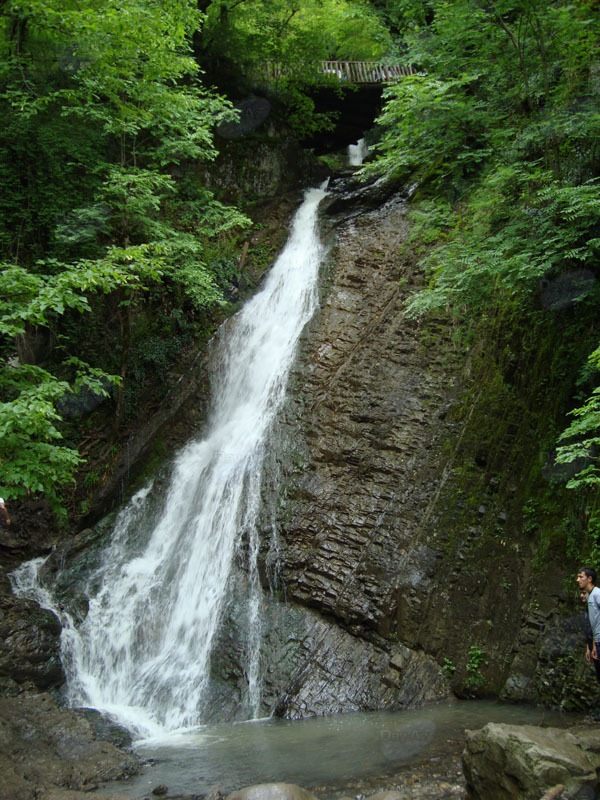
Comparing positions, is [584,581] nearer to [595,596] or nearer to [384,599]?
[595,596]

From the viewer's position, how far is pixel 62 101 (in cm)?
1157

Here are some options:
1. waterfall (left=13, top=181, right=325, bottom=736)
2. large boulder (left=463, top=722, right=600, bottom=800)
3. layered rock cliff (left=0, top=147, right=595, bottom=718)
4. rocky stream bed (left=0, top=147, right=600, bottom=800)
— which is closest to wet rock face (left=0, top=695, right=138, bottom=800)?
rocky stream bed (left=0, top=147, right=600, bottom=800)

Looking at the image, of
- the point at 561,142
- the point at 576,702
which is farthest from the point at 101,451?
the point at 561,142

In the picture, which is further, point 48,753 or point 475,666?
point 475,666

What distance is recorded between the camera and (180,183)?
13766mm

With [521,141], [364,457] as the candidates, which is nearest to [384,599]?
[364,457]

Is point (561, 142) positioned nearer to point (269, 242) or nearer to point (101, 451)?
point (269, 242)

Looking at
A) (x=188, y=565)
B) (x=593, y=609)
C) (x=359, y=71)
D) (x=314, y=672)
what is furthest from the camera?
(x=359, y=71)

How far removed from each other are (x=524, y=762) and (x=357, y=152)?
782 inches

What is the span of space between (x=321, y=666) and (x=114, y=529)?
4.85 m

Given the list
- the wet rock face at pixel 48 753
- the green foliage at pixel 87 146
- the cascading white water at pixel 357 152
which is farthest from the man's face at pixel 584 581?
the cascading white water at pixel 357 152

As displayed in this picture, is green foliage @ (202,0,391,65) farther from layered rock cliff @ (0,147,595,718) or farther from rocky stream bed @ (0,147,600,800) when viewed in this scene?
layered rock cliff @ (0,147,595,718)

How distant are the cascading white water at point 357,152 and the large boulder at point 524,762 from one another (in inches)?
716

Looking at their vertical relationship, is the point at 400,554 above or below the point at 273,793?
above
